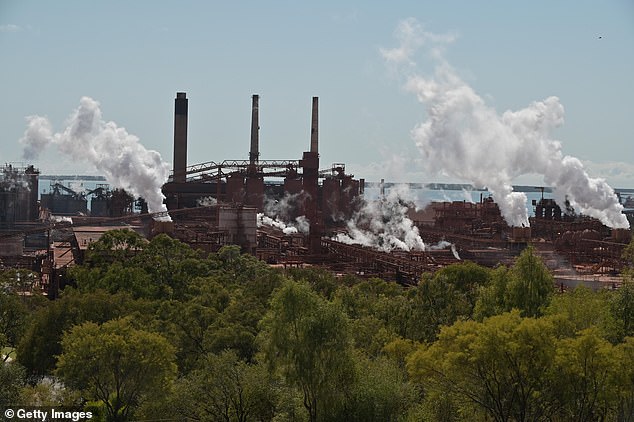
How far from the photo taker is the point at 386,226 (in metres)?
99.0

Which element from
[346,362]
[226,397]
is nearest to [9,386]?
[226,397]

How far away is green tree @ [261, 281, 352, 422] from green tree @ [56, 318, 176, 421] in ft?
10.7

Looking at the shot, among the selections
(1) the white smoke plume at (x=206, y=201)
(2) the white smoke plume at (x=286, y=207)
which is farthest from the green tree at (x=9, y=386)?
(2) the white smoke plume at (x=286, y=207)

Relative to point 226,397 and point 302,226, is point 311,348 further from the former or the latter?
point 302,226

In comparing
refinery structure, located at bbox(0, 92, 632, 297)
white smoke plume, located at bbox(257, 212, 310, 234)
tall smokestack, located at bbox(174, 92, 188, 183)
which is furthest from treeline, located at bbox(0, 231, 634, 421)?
tall smokestack, located at bbox(174, 92, 188, 183)

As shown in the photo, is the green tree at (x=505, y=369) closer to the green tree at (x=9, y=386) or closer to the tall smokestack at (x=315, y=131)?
the green tree at (x=9, y=386)

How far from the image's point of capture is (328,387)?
26.1 m

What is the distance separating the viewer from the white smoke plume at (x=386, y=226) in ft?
283

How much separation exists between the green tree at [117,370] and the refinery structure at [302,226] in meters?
26.7

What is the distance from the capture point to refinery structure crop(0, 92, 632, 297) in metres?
67.2

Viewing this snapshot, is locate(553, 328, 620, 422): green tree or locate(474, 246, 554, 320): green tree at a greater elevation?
locate(474, 246, 554, 320): green tree

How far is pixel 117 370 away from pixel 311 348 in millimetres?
5403

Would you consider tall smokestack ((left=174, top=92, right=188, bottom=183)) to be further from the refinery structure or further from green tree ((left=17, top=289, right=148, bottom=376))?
green tree ((left=17, top=289, right=148, bottom=376))

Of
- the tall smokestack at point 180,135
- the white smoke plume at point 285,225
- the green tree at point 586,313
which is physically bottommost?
the green tree at point 586,313
